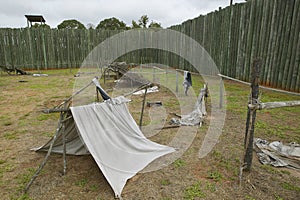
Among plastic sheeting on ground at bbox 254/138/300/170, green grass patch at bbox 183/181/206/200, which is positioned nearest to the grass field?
green grass patch at bbox 183/181/206/200

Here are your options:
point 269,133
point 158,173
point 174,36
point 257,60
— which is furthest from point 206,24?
point 158,173

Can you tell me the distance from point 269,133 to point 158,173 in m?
2.23

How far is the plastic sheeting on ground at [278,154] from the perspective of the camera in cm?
277

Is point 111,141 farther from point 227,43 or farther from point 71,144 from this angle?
point 227,43

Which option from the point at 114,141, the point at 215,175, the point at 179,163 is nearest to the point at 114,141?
the point at 114,141

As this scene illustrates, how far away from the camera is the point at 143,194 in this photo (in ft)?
7.40

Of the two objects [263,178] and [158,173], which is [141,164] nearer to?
[158,173]

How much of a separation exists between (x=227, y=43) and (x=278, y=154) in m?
6.09

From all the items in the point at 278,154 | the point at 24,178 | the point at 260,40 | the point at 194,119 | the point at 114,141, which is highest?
the point at 260,40

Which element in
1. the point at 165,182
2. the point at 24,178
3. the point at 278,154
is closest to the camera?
the point at 165,182

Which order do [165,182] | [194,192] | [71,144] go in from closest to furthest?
[194,192], [165,182], [71,144]

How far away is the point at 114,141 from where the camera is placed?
2.68m

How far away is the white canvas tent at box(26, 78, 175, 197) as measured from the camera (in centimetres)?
243

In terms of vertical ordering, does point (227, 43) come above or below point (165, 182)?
above
